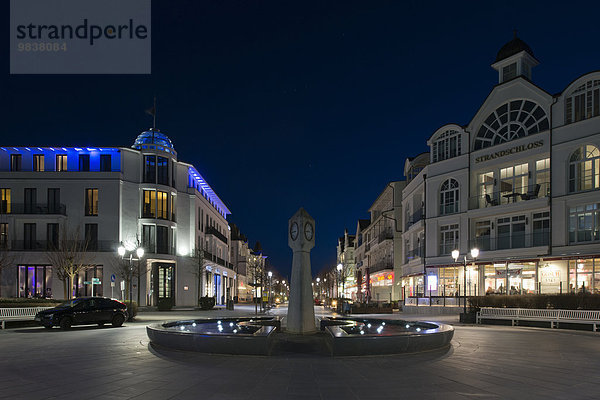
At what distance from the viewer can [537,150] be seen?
117ft

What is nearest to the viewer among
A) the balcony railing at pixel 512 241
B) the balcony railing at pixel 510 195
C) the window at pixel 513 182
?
the balcony railing at pixel 512 241

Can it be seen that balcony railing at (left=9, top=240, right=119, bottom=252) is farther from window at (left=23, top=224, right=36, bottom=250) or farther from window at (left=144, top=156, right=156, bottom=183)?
window at (left=144, top=156, right=156, bottom=183)

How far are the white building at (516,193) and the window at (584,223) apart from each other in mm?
63

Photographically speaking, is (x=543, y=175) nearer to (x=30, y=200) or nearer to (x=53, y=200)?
(x=53, y=200)

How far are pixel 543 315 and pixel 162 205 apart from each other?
3823cm

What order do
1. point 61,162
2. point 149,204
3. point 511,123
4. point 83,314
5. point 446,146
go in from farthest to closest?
point 149,204 < point 61,162 < point 446,146 < point 511,123 < point 83,314

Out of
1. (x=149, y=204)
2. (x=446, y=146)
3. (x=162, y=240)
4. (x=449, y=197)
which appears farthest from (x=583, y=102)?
(x=162, y=240)

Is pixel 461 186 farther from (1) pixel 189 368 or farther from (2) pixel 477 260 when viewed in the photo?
(1) pixel 189 368

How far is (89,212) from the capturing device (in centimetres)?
4894

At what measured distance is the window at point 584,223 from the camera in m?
31.8

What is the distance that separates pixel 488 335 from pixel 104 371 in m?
14.2

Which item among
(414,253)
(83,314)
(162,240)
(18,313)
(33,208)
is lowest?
(18,313)

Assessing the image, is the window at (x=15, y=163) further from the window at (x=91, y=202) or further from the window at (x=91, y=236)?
the window at (x=91, y=236)

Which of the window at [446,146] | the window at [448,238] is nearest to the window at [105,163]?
the window at [446,146]
